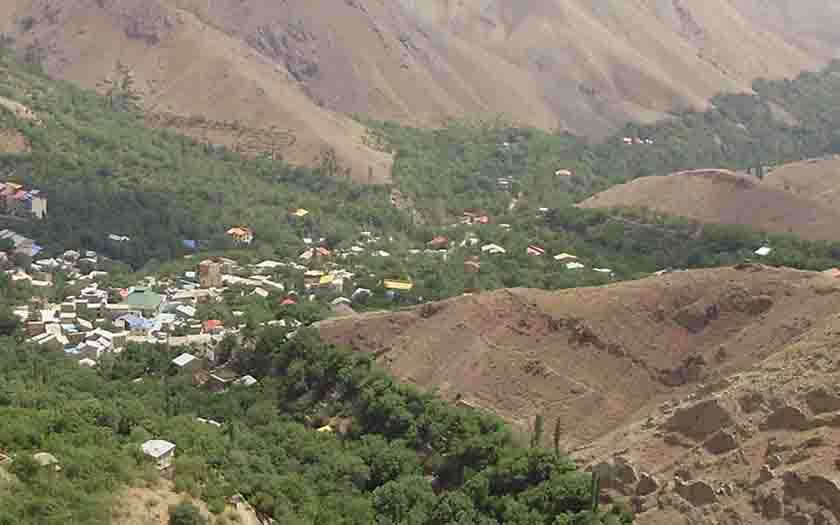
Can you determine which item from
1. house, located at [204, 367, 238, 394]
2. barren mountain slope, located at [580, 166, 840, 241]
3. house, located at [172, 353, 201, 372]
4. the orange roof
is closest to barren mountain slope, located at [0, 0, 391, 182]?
the orange roof

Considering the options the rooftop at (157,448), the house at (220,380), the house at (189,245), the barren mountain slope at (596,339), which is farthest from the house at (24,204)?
the rooftop at (157,448)

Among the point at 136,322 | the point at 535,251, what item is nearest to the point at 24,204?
the point at 136,322

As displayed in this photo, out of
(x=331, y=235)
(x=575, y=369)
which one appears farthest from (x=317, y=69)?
(x=575, y=369)

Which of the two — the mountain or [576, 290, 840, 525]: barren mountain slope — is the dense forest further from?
the mountain

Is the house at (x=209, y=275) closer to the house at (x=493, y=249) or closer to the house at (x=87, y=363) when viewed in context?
the house at (x=87, y=363)

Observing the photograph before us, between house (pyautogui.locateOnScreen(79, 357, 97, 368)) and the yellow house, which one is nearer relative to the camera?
house (pyautogui.locateOnScreen(79, 357, 97, 368))

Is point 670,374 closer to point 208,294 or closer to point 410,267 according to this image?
point 410,267
